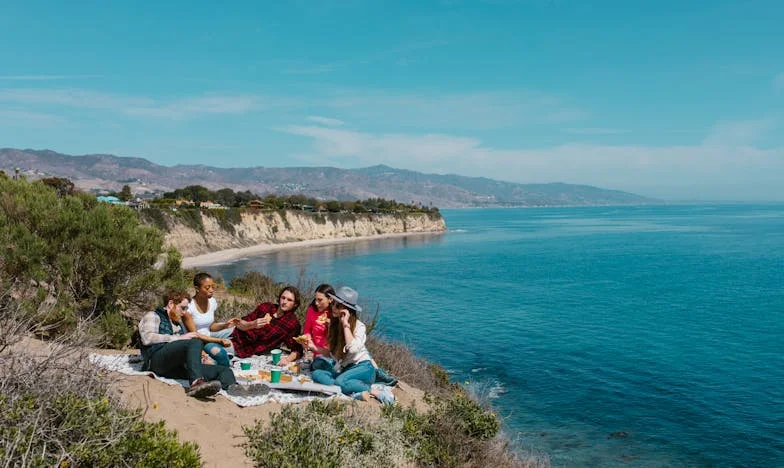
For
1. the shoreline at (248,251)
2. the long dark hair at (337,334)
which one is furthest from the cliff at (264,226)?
the long dark hair at (337,334)

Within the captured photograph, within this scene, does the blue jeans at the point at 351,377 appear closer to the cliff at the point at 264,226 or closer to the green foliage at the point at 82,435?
the green foliage at the point at 82,435

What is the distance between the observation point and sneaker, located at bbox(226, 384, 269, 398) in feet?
25.5

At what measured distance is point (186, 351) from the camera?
7555 millimetres

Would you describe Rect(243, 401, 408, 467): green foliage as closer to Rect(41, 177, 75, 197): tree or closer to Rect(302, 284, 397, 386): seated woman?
Rect(302, 284, 397, 386): seated woman

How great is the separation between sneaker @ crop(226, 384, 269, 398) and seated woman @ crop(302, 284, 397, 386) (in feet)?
4.17

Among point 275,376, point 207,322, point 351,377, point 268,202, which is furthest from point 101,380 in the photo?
point 268,202

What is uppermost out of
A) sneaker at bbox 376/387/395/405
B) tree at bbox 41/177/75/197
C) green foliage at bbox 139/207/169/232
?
tree at bbox 41/177/75/197

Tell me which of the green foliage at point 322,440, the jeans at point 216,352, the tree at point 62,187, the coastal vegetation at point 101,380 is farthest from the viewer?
the tree at point 62,187

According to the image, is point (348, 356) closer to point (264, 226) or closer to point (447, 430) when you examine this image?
point (447, 430)

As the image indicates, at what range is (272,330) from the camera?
10.5 meters

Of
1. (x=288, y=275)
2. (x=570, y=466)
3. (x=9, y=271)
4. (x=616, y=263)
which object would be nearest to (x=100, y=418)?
(x=9, y=271)

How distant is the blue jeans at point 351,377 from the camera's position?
8.48 metres

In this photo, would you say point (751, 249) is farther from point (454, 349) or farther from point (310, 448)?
point (310, 448)

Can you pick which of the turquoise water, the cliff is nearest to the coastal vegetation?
Result: the turquoise water
